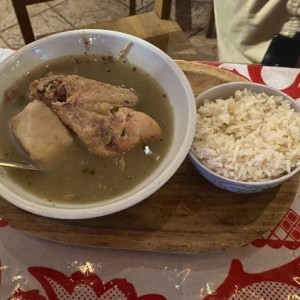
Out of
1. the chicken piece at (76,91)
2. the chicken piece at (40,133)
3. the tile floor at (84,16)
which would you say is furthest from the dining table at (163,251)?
the tile floor at (84,16)

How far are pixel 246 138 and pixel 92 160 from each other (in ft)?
1.18

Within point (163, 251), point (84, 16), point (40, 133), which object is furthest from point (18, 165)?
point (84, 16)

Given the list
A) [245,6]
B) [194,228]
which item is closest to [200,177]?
[194,228]

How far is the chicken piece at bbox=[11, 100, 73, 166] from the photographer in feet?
2.89

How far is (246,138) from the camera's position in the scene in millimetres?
899

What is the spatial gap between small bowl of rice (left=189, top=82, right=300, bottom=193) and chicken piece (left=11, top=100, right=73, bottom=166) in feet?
1.01

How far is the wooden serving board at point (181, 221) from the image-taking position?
32.4 inches

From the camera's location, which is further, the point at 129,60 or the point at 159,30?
the point at 159,30

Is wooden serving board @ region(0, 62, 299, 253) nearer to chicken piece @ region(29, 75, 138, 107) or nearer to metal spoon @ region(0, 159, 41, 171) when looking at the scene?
metal spoon @ region(0, 159, 41, 171)

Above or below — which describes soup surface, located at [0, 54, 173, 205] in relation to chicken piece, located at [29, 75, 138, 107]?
below

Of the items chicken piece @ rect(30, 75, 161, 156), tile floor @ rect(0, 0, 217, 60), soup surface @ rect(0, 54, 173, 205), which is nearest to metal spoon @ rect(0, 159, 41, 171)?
soup surface @ rect(0, 54, 173, 205)

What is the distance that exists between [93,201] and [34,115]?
256 mm

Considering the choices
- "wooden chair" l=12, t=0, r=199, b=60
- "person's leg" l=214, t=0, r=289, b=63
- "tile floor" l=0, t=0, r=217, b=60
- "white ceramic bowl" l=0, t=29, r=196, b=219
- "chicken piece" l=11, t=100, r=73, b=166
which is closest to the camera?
"white ceramic bowl" l=0, t=29, r=196, b=219

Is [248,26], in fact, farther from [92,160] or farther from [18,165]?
[18,165]
